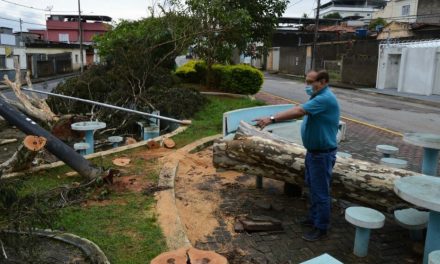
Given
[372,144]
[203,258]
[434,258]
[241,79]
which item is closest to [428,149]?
[434,258]

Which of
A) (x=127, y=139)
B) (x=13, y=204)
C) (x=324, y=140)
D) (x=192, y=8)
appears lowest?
(x=127, y=139)

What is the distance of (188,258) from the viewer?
3.27 metres

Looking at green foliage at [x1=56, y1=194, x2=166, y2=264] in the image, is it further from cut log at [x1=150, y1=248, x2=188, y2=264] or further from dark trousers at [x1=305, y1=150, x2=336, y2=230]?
dark trousers at [x1=305, y1=150, x2=336, y2=230]

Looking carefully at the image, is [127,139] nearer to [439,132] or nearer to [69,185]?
[69,185]

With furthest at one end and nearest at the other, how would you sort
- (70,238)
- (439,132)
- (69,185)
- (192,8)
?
(192,8) < (439,132) < (69,185) < (70,238)

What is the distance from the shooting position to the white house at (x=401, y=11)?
140 ft

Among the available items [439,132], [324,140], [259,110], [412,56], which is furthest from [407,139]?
[412,56]

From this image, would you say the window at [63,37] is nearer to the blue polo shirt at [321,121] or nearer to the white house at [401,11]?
the white house at [401,11]

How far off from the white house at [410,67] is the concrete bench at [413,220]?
18.6 meters

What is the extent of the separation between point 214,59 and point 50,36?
57.6 metres

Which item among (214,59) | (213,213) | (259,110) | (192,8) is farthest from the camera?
(214,59)

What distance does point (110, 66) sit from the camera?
49.9 ft

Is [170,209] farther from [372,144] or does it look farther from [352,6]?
[352,6]

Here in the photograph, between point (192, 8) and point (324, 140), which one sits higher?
point (192, 8)
